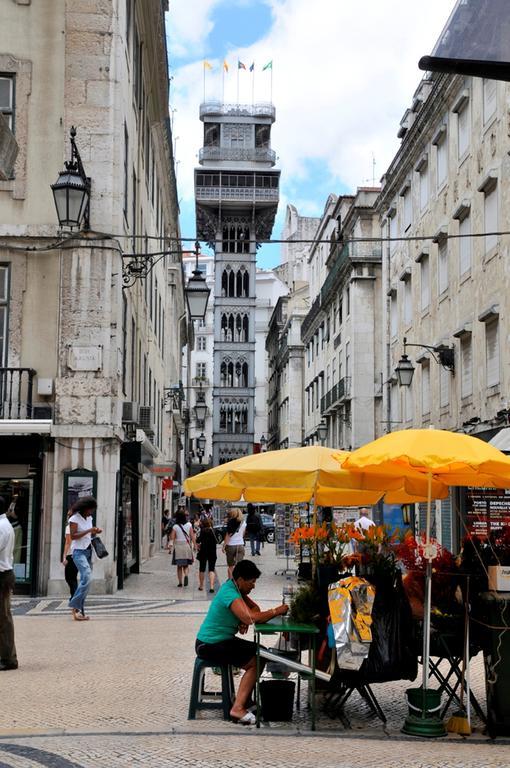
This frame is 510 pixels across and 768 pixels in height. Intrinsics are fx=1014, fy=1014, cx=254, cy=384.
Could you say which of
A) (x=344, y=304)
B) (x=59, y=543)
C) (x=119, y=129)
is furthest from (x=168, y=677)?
(x=344, y=304)

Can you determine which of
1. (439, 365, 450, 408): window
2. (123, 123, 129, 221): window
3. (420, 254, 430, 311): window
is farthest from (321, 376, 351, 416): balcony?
(123, 123, 129, 221): window

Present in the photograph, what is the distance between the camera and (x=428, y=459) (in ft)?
24.6

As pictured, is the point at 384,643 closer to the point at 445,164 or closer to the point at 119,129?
the point at 119,129

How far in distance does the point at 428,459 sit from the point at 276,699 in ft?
7.51

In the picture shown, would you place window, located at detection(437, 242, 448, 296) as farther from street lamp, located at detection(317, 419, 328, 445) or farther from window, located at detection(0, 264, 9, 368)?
street lamp, located at detection(317, 419, 328, 445)

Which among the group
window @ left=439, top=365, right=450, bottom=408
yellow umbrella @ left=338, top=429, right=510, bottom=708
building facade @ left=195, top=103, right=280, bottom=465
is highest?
building facade @ left=195, top=103, right=280, bottom=465

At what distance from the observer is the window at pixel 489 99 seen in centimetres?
2481

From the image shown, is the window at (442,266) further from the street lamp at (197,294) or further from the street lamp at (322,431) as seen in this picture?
the street lamp at (322,431)

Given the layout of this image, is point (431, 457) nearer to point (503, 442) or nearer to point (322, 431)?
point (503, 442)

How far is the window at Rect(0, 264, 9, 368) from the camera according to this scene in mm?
19875

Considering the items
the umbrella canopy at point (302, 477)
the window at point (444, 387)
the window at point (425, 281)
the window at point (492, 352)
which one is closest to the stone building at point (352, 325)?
the window at point (425, 281)

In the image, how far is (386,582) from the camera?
7965 millimetres

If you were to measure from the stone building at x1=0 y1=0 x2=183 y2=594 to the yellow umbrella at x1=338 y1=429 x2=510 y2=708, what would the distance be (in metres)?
11.5

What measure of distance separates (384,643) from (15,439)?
1317cm
